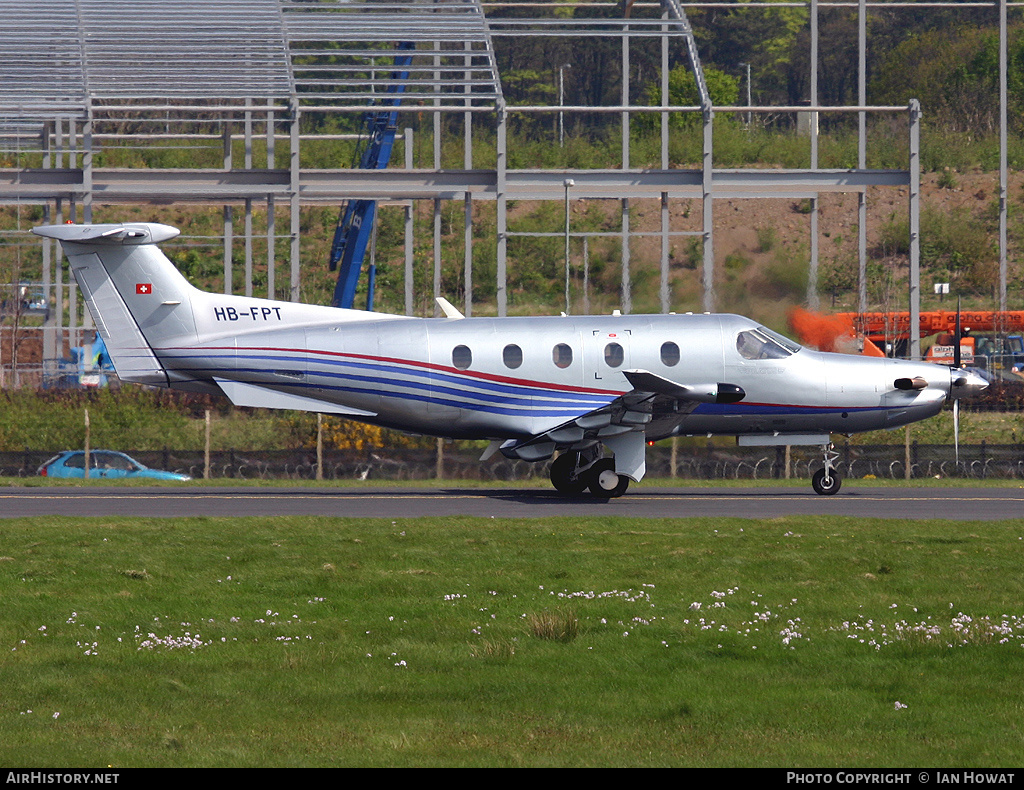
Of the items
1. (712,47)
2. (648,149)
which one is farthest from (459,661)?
(712,47)

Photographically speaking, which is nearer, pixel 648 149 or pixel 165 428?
pixel 165 428

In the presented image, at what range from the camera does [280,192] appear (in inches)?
1487

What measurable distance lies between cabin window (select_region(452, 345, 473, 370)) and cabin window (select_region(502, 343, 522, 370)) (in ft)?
2.05

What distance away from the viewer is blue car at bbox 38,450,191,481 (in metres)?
31.1

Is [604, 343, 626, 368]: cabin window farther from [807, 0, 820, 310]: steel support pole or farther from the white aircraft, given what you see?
[807, 0, 820, 310]: steel support pole

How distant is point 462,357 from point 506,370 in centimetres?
84

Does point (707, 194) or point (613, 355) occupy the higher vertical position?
point (707, 194)

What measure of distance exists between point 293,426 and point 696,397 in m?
13.7

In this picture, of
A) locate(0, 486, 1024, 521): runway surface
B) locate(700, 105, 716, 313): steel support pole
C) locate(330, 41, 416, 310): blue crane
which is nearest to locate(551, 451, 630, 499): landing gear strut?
locate(0, 486, 1024, 521): runway surface

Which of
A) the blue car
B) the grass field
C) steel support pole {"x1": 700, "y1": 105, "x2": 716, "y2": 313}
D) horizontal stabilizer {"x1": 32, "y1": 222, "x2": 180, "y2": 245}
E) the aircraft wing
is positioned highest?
steel support pole {"x1": 700, "y1": 105, "x2": 716, "y2": 313}

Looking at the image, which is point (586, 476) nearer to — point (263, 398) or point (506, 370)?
point (506, 370)

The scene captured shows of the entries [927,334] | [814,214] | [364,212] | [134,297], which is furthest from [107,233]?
[927,334]

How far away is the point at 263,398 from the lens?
22984mm
